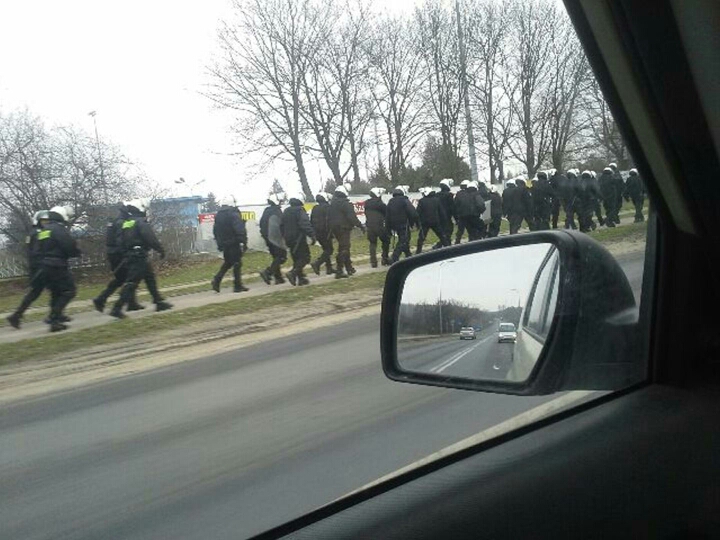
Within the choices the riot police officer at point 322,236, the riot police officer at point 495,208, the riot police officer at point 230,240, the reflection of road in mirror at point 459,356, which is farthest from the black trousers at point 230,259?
the reflection of road in mirror at point 459,356

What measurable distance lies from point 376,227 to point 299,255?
90.7 inches

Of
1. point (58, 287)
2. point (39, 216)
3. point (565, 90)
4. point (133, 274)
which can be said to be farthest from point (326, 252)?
point (565, 90)

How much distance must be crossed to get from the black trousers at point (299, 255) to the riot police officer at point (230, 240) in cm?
134

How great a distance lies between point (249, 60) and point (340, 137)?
367 cm

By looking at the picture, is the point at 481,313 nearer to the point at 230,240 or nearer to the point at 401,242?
the point at 401,242

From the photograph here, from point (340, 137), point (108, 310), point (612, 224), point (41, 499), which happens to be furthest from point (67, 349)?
point (612, 224)

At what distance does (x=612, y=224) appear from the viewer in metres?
3.24

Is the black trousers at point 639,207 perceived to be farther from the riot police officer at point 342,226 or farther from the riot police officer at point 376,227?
the riot police officer at point 342,226

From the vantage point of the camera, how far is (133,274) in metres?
10.6

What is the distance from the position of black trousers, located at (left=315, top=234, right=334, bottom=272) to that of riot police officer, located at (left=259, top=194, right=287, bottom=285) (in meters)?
0.74

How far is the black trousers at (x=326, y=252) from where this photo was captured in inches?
583

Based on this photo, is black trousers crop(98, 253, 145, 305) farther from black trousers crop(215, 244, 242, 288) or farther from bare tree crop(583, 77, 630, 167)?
bare tree crop(583, 77, 630, 167)

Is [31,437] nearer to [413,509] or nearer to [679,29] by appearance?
[413,509]

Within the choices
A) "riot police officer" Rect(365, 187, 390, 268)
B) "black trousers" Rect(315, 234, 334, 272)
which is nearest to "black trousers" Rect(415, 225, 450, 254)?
"riot police officer" Rect(365, 187, 390, 268)
